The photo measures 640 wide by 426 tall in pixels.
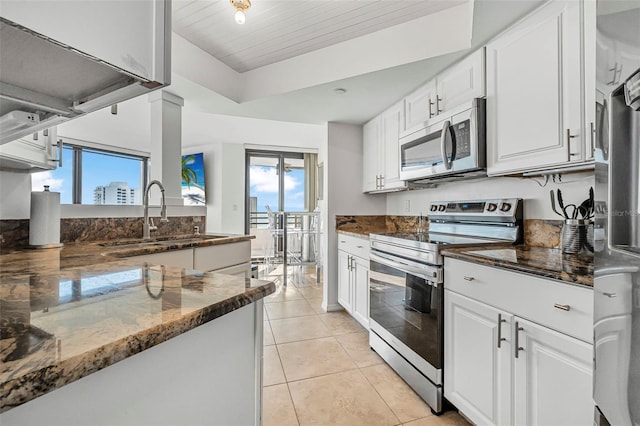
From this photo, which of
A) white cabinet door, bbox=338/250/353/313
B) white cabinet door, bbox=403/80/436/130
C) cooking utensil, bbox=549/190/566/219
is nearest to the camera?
cooking utensil, bbox=549/190/566/219

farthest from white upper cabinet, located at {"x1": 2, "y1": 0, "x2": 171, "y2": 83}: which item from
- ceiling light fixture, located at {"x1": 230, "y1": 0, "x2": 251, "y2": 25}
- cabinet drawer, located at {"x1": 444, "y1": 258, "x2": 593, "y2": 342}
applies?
cabinet drawer, located at {"x1": 444, "y1": 258, "x2": 593, "y2": 342}

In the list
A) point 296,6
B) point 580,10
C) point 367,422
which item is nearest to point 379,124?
point 296,6

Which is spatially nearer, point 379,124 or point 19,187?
point 19,187

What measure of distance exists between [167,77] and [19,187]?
162cm

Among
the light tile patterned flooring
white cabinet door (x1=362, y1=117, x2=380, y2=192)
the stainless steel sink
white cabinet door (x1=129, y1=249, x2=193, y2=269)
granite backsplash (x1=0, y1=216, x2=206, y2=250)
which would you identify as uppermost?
white cabinet door (x1=362, y1=117, x2=380, y2=192)

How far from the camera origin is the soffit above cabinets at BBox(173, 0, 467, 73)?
5.87 ft

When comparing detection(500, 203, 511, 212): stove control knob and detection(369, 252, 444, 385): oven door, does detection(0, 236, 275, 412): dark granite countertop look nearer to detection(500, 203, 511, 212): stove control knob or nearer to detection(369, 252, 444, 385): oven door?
detection(369, 252, 444, 385): oven door

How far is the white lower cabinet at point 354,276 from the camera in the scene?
2566 millimetres

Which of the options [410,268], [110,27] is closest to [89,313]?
[110,27]

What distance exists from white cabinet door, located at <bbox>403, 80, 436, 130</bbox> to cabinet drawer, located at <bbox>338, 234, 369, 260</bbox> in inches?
42.3

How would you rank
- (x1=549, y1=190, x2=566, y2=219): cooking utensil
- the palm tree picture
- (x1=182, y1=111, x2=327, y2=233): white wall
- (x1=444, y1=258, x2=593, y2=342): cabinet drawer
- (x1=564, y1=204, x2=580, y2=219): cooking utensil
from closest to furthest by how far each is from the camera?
(x1=444, y1=258, x2=593, y2=342): cabinet drawer < (x1=564, y1=204, x2=580, y2=219): cooking utensil < (x1=549, y1=190, x2=566, y2=219): cooking utensil < (x1=182, y1=111, x2=327, y2=233): white wall < the palm tree picture

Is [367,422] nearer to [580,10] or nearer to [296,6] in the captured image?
[580,10]

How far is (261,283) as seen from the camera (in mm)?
788

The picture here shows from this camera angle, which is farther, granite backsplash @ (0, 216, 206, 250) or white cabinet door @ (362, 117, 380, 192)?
white cabinet door @ (362, 117, 380, 192)
